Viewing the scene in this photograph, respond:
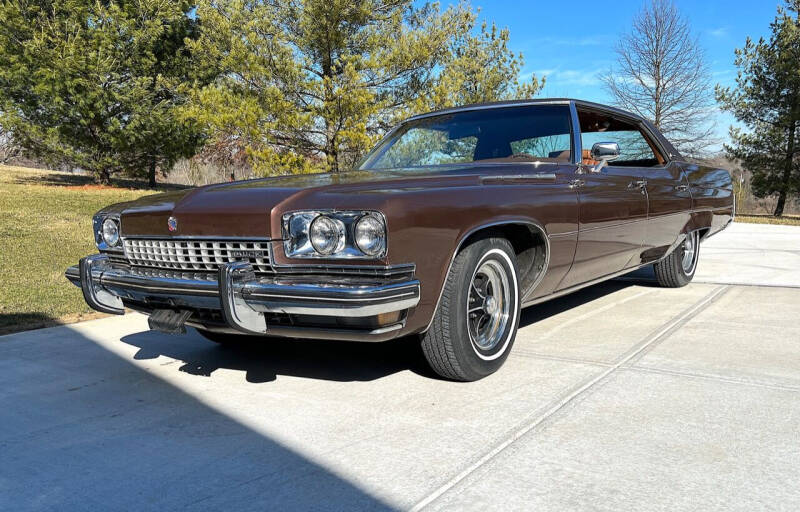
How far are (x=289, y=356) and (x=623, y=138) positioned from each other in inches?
124

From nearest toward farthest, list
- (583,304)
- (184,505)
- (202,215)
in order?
(184,505)
(202,215)
(583,304)

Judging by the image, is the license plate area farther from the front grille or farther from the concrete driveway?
the concrete driveway

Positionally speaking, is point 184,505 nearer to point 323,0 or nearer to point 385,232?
point 385,232

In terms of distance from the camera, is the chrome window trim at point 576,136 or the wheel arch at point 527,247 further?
the chrome window trim at point 576,136

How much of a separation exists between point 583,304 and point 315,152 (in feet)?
30.7

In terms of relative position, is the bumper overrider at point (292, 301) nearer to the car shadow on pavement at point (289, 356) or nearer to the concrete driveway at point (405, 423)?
the concrete driveway at point (405, 423)

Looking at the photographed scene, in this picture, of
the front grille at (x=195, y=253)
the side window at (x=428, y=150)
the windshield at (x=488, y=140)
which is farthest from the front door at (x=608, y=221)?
the front grille at (x=195, y=253)

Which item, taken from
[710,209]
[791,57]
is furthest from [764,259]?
[791,57]

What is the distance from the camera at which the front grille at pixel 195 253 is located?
9.39ft

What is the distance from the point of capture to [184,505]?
2096mm

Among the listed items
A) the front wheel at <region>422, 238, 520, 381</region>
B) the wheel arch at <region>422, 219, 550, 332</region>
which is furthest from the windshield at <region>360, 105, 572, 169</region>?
the front wheel at <region>422, 238, 520, 381</region>

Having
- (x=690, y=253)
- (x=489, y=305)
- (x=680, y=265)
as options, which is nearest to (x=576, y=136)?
(x=489, y=305)

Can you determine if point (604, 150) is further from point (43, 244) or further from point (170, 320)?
point (43, 244)

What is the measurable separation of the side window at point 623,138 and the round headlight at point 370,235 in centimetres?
233
